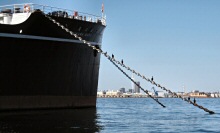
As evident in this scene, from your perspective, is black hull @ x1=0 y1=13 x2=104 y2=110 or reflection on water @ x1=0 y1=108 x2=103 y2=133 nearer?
reflection on water @ x1=0 y1=108 x2=103 y2=133

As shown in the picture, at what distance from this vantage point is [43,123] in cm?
2856

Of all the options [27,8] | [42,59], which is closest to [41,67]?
[42,59]

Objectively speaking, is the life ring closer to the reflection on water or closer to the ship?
the ship

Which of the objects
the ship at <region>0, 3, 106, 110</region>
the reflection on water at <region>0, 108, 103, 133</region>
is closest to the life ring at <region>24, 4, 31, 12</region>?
the ship at <region>0, 3, 106, 110</region>

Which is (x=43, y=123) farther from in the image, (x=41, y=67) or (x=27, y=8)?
(x=27, y=8)

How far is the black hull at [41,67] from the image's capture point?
3453 cm

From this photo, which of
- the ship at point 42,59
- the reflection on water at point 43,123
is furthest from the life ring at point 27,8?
the reflection on water at point 43,123

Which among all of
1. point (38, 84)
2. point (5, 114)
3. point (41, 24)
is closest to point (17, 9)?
point (41, 24)

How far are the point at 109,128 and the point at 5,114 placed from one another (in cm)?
1042

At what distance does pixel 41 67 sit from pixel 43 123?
8911 mm

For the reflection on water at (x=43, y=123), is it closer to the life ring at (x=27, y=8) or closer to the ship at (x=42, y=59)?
the ship at (x=42, y=59)

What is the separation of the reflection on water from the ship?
1875mm

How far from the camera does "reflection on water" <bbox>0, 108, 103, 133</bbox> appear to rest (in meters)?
25.4

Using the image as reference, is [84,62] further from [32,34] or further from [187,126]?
[187,126]
